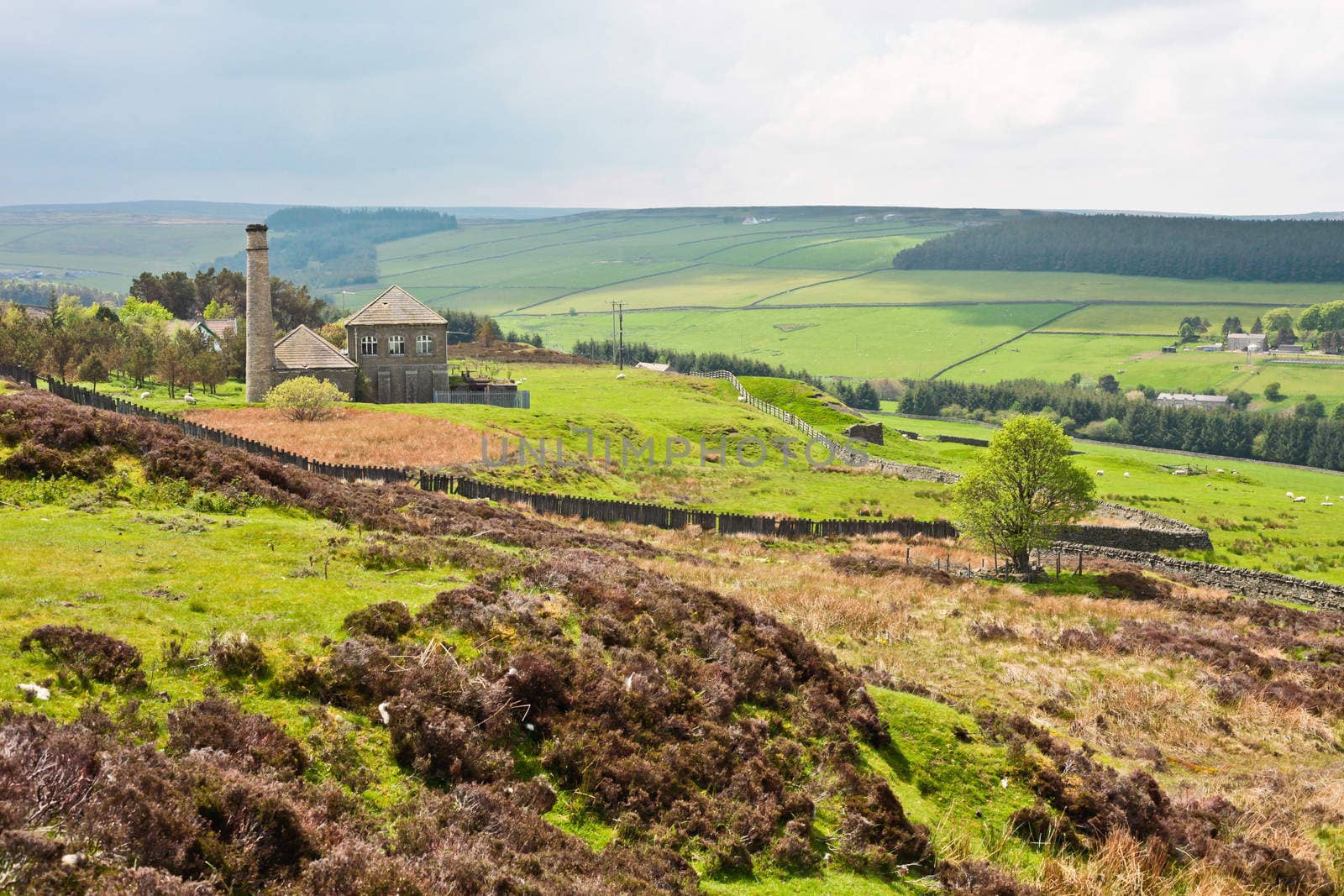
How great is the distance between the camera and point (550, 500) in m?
46.5

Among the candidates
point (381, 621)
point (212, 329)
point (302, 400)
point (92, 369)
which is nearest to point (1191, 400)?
point (212, 329)

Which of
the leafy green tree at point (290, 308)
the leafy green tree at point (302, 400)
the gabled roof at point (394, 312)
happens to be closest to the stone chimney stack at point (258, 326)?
the leafy green tree at point (302, 400)

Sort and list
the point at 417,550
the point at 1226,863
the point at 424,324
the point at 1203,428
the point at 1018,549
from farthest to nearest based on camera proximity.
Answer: the point at 1203,428, the point at 424,324, the point at 1018,549, the point at 417,550, the point at 1226,863

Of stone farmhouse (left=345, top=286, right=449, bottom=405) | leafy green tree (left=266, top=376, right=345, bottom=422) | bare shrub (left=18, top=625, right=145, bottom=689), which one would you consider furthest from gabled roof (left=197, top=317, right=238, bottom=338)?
bare shrub (left=18, top=625, right=145, bottom=689)

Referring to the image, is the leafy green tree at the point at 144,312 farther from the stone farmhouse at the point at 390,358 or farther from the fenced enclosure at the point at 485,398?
the fenced enclosure at the point at 485,398

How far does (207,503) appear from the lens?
21734mm

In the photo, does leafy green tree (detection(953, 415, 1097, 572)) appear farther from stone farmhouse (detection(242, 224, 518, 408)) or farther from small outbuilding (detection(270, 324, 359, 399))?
small outbuilding (detection(270, 324, 359, 399))

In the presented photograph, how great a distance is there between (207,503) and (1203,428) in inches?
6649

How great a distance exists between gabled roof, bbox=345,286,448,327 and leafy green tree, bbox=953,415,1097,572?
51.2m

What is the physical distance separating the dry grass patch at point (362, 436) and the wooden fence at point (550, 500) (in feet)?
16.3

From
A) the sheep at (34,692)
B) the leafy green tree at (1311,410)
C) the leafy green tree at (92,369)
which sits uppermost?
A: the leafy green tree at (92,369)

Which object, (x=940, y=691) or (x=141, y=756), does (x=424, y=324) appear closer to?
(x=940, y=691)

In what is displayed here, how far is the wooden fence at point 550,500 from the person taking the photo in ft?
132

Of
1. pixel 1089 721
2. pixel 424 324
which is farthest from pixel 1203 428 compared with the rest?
pixel 1089 721
